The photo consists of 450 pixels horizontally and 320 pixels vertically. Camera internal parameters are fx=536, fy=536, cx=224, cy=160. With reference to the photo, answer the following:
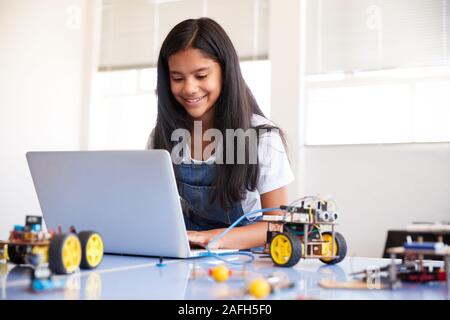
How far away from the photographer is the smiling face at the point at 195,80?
1372mm

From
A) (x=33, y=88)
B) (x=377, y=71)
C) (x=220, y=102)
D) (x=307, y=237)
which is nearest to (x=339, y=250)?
(x=307, y=237)

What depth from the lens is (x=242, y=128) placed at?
4.78ft

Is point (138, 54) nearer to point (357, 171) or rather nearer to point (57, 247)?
point (357, 171)

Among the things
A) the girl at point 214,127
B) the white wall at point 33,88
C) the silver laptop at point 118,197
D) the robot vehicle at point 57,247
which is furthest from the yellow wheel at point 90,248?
the white wall at point 33,88

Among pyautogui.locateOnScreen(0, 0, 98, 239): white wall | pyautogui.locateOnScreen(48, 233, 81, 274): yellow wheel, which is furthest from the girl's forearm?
pyautogui.locateOnScreen(0, 0, 98, 239): white wall

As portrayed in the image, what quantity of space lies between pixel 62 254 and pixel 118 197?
29cm

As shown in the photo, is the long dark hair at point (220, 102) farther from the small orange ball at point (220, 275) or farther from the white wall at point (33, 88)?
the white wall at point (33, 88)

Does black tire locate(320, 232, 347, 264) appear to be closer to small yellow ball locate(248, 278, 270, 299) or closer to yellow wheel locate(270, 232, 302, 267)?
yellow wheel locate(270, 232, 302, 267)

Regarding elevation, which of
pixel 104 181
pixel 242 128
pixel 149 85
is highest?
pixel 149 85

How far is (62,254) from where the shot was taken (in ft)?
2.07
